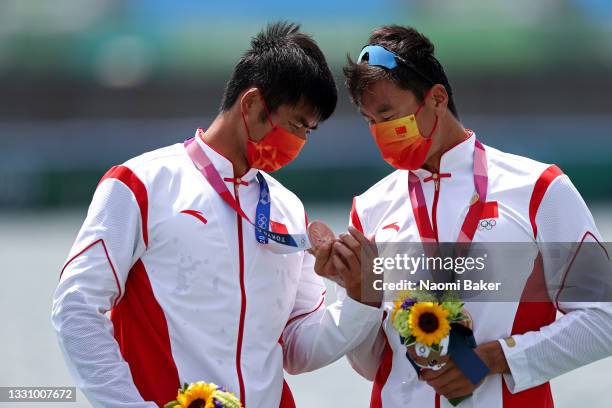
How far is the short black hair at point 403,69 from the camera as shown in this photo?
3750mm

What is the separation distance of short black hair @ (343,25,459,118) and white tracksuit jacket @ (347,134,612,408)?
26 centimetres

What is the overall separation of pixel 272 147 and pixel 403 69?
1.79 ft

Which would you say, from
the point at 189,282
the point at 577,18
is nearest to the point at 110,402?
the point at 189,282

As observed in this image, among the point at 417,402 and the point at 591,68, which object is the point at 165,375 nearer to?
the point at 417,402

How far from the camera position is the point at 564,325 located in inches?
137

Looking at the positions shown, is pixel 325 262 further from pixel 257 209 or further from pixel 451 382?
pixel 451 382

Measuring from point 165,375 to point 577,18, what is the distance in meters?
21.6

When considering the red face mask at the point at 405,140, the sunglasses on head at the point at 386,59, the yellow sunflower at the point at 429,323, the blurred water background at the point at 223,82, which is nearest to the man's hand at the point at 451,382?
the yellow sunflower at the point at 429,323

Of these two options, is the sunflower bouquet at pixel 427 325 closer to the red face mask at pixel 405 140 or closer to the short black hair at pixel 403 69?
the red face mask at pixel 405 140

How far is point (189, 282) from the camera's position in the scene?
3.43 meters

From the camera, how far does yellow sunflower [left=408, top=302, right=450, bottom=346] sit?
338 centimetres

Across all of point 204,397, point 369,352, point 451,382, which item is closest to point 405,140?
point 369,352

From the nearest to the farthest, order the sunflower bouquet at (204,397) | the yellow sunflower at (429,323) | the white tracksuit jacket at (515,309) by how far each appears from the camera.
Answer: the sunflower bouquet at (204,397) → the yellow sunflower at (429,323) → the white tracksuit jacket at (515,309)

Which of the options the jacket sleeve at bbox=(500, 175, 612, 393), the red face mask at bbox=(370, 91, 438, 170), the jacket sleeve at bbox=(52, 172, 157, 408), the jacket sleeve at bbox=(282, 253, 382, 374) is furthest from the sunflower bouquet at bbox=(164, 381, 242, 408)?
the red face mask at bbox=(370, 91, 438, 170)
